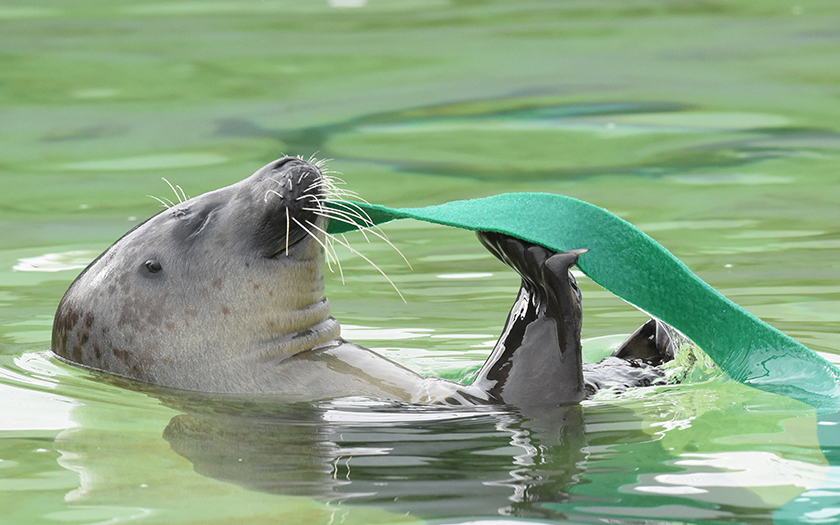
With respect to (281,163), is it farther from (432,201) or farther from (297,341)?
(432,201)

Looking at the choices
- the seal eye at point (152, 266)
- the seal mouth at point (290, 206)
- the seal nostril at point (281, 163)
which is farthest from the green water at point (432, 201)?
the seal nostril at point (281, 163)

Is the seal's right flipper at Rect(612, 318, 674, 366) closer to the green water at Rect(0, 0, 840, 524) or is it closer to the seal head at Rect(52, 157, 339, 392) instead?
the green water at Rect(0, 0, 840, 524)

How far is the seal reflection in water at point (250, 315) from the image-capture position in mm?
4227

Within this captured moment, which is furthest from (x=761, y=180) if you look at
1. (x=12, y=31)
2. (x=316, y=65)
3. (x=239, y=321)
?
(x=12, y=31)

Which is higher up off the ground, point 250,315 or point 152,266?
point 152,266

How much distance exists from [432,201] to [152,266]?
4.60 metres

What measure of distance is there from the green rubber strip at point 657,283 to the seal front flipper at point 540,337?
0.09 m

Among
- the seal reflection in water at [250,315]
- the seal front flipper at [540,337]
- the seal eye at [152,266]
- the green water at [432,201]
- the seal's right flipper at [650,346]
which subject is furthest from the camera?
the seal's right flipper at [650,346]

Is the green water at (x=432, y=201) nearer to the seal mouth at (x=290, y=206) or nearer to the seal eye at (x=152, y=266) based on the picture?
the seal eye at (x=152, y=266)

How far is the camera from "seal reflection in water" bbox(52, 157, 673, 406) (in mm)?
4227

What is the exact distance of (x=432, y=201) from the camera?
8.78 m

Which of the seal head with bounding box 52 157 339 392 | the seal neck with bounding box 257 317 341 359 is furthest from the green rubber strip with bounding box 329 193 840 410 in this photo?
the seal neck with bounding box 257 317 341 359

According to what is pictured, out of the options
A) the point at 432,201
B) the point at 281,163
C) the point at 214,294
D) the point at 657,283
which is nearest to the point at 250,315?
the point at 214,294

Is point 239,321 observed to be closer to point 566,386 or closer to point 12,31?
point 566,386
